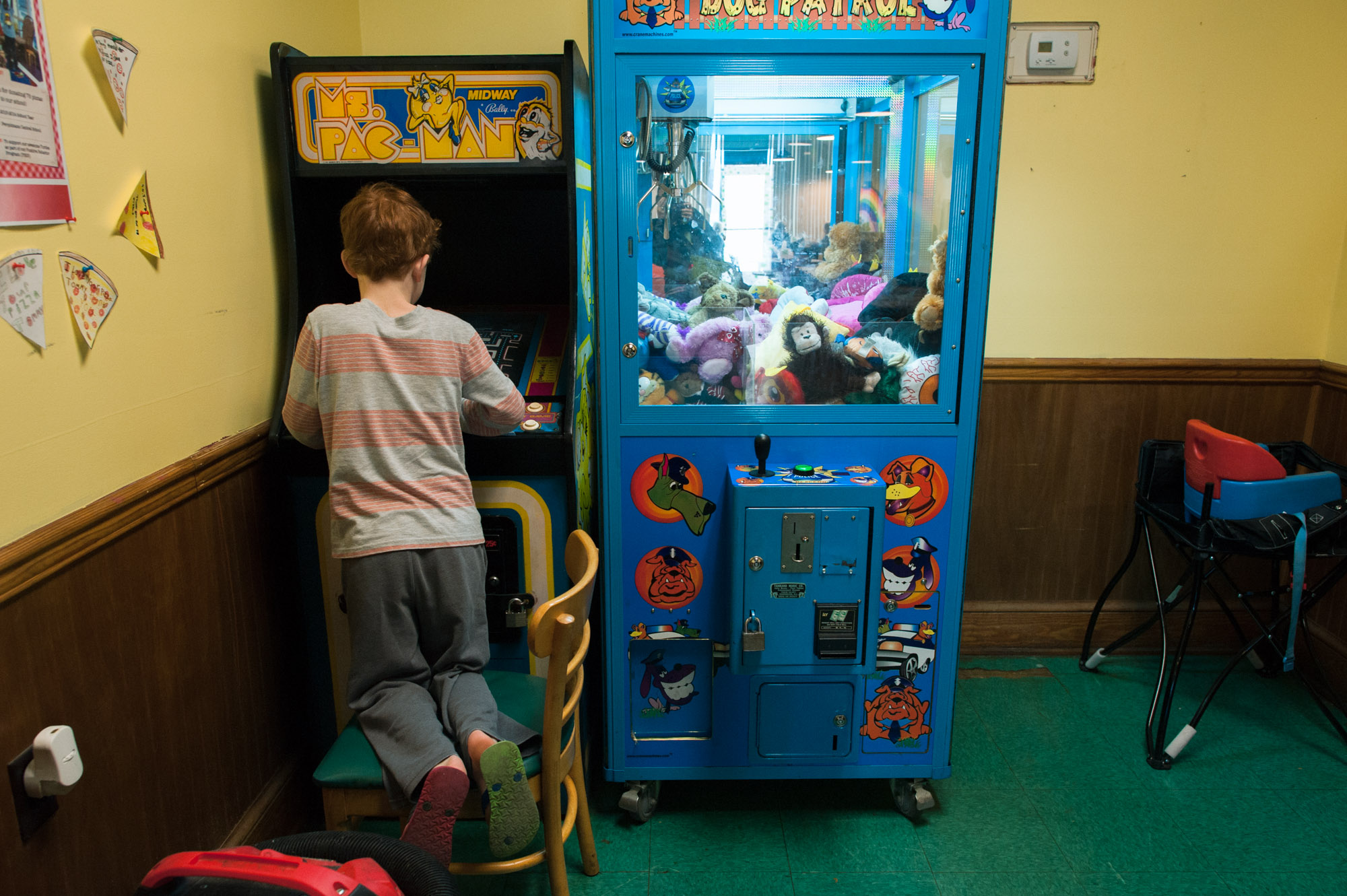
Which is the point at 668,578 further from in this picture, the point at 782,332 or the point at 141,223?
the point at 141,223

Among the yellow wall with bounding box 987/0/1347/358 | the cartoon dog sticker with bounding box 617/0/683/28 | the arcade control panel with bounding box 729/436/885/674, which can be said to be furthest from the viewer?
the yellow wall with bounding box 987/0/1347/358

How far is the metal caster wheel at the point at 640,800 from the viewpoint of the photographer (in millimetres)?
2148

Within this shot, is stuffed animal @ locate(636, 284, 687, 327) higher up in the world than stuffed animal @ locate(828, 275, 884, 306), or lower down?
lower down

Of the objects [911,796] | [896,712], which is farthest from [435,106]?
[911,796]

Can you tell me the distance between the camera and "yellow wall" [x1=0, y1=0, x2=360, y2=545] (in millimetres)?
1312

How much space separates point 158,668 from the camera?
1589mm

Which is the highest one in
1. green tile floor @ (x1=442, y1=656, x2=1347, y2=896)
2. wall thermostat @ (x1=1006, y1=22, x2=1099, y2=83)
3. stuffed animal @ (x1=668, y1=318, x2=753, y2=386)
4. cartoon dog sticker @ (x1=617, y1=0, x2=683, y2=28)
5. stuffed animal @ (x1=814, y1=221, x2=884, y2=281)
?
wall thermostat @ (x1=1006, y1=22, x2=1099, y2=83)

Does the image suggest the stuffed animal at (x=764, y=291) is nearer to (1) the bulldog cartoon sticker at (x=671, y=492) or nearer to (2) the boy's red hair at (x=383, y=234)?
(1) the bulldog cartoon sticker at (x=671, y=492)

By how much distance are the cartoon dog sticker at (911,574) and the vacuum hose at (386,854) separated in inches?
47.2

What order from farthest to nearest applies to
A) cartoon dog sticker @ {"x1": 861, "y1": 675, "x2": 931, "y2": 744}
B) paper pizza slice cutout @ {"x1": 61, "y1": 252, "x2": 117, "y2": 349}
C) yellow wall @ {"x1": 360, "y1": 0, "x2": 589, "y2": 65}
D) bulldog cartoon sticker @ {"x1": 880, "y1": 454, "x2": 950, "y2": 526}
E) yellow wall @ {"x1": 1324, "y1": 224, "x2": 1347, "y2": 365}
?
yellow wall @ {"x1": 1324, "y1": 224, "x2": 1347, "y2": 365}, yellow wall @ {"x1": 360, "y1": 0, "x2": 589, "y2": 65}, cartoon dog sticker @ {"x1": 861, "y1": 675, "x2": 931, "y2": 744}, bulldog cartoon sticker @ {"x1": 880, "y1": 454, "x2": 950, "y2": 526}, paper pizza slice cutout @ {"x1": 61, "y1": 252, "x2": 117, "y2": 349}

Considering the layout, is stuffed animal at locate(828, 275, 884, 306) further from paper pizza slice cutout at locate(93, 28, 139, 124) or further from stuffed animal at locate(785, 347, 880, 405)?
paper pizza slice cutout at locate(93, 28, 139, 124)

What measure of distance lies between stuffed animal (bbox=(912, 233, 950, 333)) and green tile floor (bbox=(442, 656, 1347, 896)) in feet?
4.17

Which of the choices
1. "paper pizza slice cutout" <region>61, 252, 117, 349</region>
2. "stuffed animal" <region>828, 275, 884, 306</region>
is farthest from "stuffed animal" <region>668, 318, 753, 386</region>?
"paper pizza slice cutout" <region>61, 252, 117, 349</region>

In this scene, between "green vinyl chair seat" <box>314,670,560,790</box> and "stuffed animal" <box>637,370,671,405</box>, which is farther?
"stuffed animal" <box>637,370,671,405</box>
